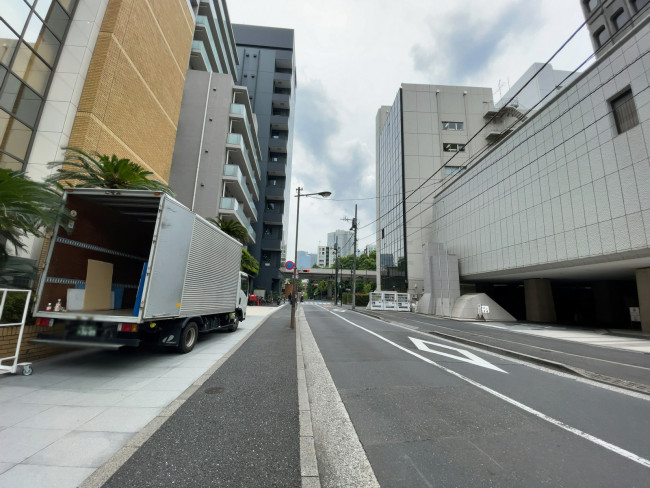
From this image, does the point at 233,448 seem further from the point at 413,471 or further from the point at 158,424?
the point at 413,471

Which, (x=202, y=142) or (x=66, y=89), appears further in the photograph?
(x=202, y=142)

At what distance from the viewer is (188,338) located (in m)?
6.89

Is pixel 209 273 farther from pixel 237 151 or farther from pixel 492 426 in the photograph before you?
pixel 237 151

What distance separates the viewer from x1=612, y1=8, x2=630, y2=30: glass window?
83.8 feet

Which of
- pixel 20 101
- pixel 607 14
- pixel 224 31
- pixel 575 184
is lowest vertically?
pixel 20 101

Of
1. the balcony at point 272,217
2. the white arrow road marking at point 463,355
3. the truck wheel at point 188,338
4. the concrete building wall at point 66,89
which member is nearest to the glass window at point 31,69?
the concrete building wall at point 66,89

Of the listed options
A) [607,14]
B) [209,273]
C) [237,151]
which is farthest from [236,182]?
[607,14]

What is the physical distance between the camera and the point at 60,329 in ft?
16.3

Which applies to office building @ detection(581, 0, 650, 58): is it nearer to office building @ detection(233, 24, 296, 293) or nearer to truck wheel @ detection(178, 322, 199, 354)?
office building @ detection(233, 24, 296, 293)

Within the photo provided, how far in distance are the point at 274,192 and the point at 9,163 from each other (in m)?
35.1

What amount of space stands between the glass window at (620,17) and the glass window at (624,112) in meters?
20.9

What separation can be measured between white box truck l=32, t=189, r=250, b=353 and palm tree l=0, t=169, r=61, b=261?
22.2 inches

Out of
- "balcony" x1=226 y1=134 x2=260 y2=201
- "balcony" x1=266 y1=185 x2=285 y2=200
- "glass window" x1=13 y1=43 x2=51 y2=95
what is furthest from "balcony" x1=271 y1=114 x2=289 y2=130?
"glass window" x1=13 y1=43 x2=51 y2=95

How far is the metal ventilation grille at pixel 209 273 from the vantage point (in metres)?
6.41
